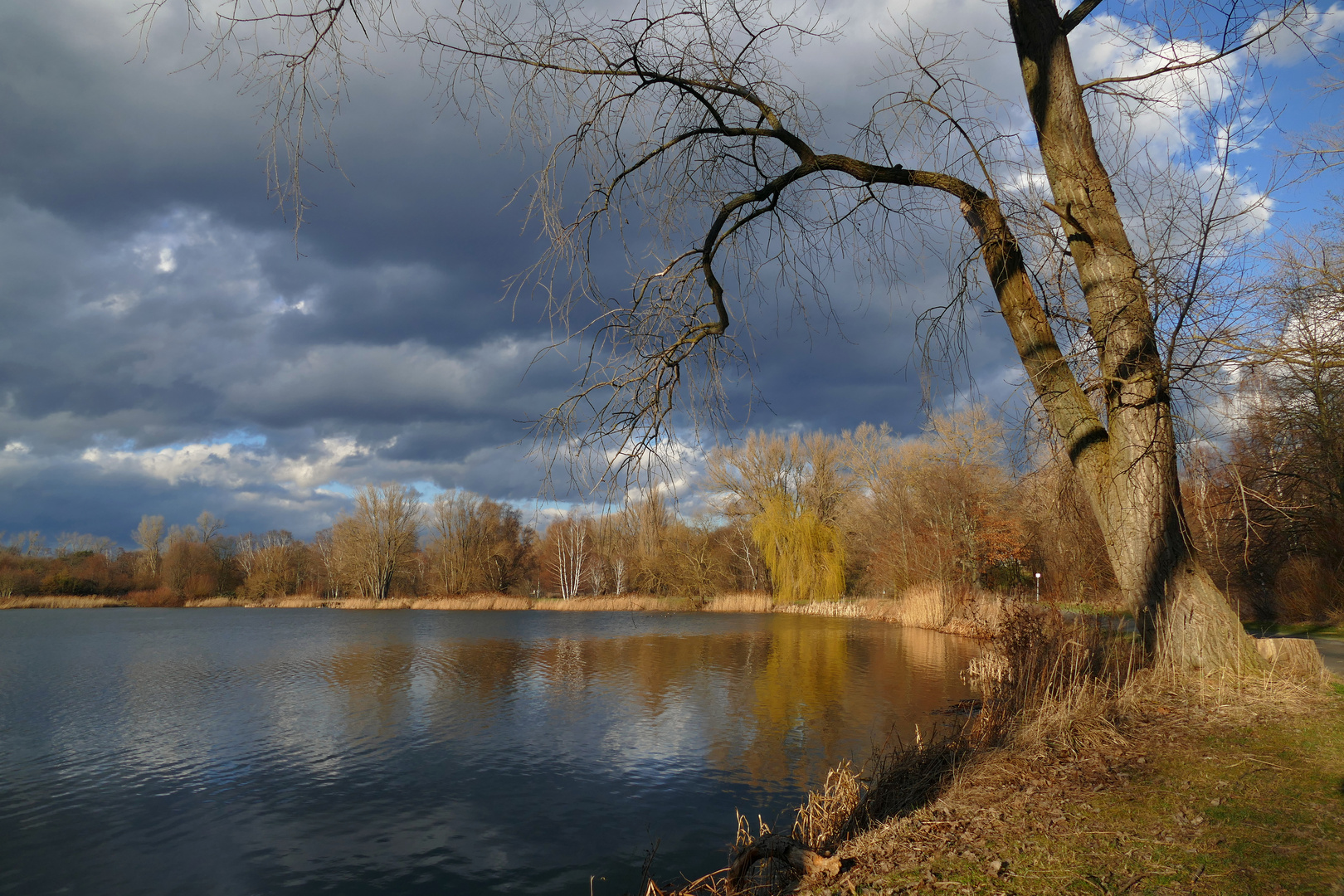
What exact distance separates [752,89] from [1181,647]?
5537 millimetres

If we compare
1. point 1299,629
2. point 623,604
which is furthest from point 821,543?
point 1299,629

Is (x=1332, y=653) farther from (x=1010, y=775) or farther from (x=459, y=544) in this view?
(x=459, y=544)

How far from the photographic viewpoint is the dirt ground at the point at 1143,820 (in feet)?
9.53

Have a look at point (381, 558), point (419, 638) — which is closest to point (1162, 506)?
point (419, 638)

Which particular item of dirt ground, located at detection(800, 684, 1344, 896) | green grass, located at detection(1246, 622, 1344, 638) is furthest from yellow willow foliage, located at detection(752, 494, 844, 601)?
dirt ground, located at detection(800, 684, 1344, 896)

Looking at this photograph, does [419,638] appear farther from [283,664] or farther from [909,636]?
[909,636]

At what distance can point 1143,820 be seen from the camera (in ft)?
11.3

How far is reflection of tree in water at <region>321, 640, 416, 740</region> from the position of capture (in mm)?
11131

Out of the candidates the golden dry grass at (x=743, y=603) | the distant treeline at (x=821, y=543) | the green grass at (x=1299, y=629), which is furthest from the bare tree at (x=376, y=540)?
the green grass at (x=1299, y=629)

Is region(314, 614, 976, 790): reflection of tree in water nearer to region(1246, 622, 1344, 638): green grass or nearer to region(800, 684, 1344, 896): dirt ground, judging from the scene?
region(800, 684, 1344, 896): dirt ground

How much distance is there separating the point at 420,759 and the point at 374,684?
6.52 metres

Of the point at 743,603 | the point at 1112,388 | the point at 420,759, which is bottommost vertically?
the point at 743,603

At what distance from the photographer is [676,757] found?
882cm

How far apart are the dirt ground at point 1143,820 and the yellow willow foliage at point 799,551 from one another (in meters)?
30.2
